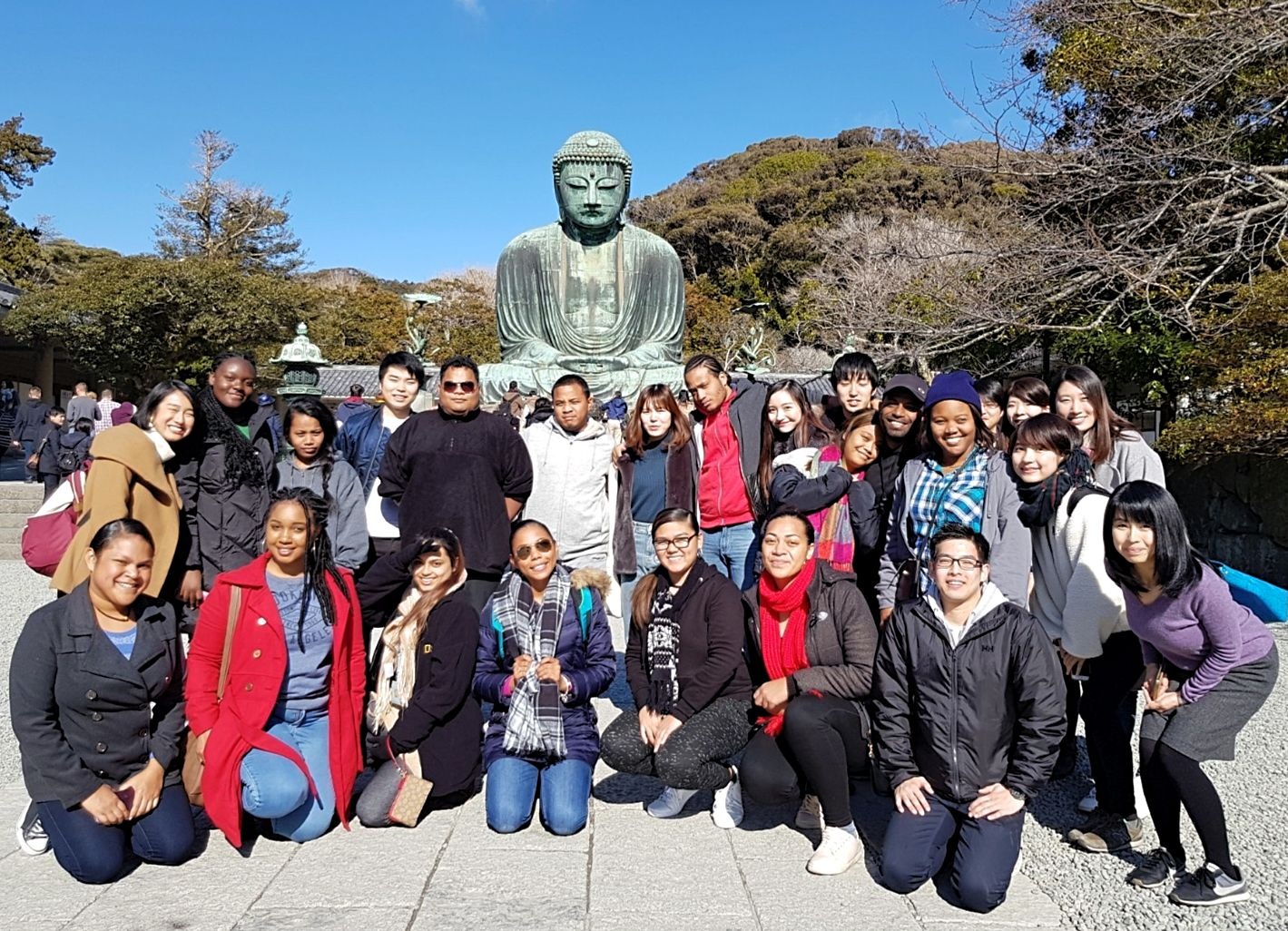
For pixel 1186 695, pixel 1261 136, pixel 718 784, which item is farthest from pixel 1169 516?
pixel 1261 136

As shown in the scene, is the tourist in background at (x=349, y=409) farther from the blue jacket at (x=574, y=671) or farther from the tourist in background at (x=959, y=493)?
the tourist in background at (x=959, y=493)

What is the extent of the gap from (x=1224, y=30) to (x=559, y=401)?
8.02m

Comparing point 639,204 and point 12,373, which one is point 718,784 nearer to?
point 12,373

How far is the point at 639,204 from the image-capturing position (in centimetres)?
3975

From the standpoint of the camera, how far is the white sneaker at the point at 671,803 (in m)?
3.18

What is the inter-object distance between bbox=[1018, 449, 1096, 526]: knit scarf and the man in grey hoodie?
1.70m

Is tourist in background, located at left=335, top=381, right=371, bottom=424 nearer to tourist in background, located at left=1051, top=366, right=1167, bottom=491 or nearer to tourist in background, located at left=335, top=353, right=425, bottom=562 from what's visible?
tourist in background, located at left=335, top=353, right=425, bottom=562

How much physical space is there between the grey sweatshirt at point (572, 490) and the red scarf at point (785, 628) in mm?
1139

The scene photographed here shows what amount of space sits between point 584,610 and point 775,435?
3.71ft

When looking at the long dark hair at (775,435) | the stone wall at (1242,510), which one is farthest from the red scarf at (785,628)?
the stone wall at (1242,510)

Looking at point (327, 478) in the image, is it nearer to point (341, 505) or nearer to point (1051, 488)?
point (341, 505)

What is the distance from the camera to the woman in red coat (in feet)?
9.46

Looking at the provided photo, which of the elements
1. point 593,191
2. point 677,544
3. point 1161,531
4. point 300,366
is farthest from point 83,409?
point 1161,531

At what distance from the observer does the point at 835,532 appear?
3.58m
